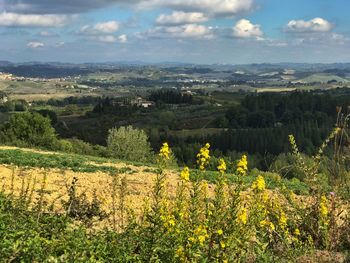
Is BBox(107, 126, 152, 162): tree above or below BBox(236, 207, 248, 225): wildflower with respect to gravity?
below

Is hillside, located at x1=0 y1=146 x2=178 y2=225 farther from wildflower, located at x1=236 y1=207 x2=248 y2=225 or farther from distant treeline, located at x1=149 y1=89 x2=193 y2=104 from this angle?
distant treeline, located at x1=149 y1=89 x2=193 y2=104

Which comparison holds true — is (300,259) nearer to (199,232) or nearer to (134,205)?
(199,232)

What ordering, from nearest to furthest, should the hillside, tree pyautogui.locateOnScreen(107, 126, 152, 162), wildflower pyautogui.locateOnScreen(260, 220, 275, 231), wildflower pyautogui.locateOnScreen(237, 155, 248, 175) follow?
wildflower pyautogui.locateOnScreen(237, 155, 248, 175), wildflower pyautogui.locateOnScreen(260, 220, 275, 231), the hillside, tree pyautogui.locateOnScreen(107, 126, 152, 162)

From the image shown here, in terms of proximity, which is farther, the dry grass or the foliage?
the dry grass

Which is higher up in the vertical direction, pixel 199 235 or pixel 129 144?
pixel 199 235

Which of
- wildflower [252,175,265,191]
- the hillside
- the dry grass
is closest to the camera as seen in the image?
wildflower [252,175,265,191]

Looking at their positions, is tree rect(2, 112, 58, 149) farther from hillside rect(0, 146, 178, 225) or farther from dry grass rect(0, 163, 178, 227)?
dry grass rect(0, 163, 178, 227)

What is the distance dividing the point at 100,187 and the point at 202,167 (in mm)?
8348

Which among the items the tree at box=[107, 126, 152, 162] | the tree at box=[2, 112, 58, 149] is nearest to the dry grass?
the tree at box=[2, 112, 58, 149]

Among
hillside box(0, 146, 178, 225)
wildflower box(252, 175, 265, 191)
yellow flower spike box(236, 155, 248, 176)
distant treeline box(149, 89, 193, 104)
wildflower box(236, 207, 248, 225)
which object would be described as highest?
yellow flower spike box(236, 155, 248, 176)

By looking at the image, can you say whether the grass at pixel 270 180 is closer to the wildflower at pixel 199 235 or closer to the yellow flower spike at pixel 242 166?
the yellow flower spike at pixel 242 166

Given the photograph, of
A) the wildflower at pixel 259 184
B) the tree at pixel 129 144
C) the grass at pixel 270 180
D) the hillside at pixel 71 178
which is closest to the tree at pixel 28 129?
the tree at pixel 129 144

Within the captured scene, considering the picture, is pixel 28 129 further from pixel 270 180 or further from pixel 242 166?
pixel 242 166

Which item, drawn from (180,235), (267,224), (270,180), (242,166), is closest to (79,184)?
(270,180)
